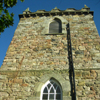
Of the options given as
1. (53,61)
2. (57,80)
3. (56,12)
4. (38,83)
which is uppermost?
(56,12)

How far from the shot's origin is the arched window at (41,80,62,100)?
5.30m

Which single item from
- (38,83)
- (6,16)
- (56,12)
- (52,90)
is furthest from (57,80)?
(56,12)

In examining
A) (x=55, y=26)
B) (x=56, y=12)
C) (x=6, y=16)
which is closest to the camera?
(x=6, y=16)

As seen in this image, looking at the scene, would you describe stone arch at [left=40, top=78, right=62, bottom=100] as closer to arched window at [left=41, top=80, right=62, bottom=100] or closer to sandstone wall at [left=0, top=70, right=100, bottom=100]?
arched window at [left=41, top=80, right=62, bottom=100]

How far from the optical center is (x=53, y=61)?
650 cm

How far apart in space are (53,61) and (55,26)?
142 inches

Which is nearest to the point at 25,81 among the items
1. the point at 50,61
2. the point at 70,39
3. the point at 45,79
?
the point at 45,79

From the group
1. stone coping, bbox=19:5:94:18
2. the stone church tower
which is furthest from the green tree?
stone coping, bbox=19:5:94:18

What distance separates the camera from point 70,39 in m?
7.45

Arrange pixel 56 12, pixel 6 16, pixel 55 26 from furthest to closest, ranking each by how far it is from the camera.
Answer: pixel 56 12, pixel 55 26, pixel 6 16

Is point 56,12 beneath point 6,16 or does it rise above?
above

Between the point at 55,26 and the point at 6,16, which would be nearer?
the point at 6,16

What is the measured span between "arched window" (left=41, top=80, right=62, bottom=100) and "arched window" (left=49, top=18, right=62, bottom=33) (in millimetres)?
4238

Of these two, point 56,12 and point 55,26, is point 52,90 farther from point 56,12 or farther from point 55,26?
point 56,12
